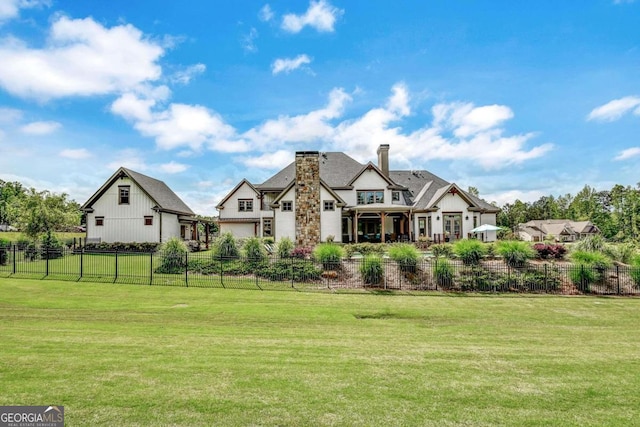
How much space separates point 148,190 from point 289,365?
2868cm

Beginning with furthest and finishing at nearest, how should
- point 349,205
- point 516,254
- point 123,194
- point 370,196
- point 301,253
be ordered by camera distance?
point 370,196 < point 349,205 < point 123,194 < point 301,253 < point 516,254

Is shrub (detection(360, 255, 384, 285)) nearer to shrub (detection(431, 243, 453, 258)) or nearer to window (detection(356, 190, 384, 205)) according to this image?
shrub (detection(431, 243, 453, 258))

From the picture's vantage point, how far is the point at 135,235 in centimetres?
3052

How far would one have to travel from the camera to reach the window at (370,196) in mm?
32938

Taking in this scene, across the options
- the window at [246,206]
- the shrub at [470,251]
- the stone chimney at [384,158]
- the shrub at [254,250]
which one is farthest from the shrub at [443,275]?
the window at [246,206]

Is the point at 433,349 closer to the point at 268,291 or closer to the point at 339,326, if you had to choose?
the point at 339,326

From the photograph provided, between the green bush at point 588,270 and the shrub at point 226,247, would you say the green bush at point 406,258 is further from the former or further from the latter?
the shrub at point 226,247

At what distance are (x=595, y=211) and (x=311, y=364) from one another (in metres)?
97.1

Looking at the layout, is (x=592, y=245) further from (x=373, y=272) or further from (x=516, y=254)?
(x=373, y=272)

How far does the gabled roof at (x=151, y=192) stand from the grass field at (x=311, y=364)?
19.0m

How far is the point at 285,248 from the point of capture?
817 inches

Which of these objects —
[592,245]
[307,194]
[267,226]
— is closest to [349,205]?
[307,194]

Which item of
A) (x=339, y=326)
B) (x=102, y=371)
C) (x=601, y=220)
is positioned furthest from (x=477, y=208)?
(x=601, y=220)

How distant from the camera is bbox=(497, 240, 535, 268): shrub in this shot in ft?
64.0
